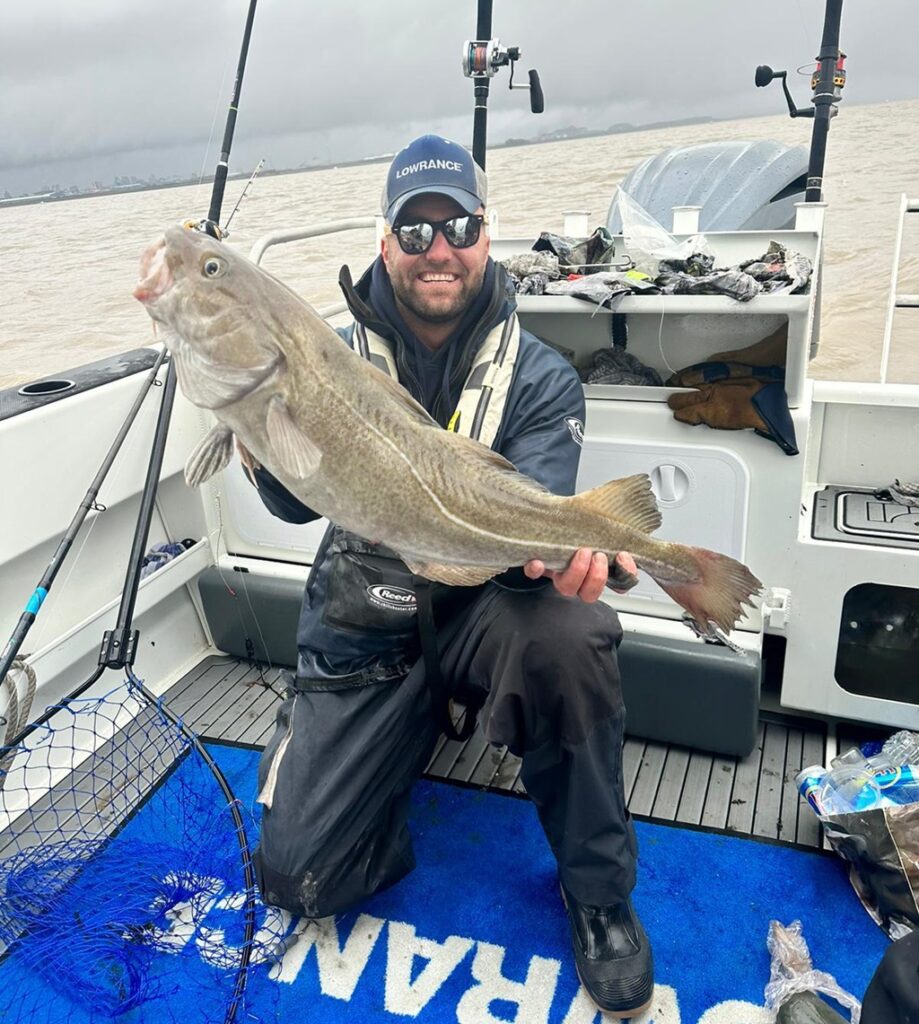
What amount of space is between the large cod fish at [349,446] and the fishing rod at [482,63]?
296cm

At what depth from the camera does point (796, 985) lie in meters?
2.44

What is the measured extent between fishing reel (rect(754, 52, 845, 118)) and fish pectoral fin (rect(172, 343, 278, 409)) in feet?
13.5

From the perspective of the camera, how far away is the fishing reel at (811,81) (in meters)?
4.47

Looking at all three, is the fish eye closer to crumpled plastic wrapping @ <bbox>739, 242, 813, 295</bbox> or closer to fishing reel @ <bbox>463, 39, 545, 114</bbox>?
crumpled plastic wrapping @ <bbox>739, 242, 813, 295</bbox>

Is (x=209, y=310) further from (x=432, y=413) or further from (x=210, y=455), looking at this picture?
(x=432, y=413)

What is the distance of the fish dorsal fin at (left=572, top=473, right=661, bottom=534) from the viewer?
7.09 ft

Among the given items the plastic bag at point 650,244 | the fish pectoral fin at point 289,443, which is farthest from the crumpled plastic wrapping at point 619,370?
the fish pectoral fin at point 289,443

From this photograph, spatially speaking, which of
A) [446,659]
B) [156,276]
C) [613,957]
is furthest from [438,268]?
[613,957]

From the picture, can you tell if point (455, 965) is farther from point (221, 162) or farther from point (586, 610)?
point (221, 162)

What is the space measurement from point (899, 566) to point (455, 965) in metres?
2.13

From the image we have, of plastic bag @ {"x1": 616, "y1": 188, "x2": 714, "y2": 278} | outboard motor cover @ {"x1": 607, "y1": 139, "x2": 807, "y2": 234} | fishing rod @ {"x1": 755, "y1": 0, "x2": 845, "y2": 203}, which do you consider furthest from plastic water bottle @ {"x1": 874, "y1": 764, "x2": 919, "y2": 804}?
outboard motor cover @ {"x1": 607, "y1": 139, "x2": 807, "y2": 234}

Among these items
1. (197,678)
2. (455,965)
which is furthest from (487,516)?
(197,678)

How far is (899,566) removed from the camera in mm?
3010

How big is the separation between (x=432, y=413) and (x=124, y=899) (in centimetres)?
201
